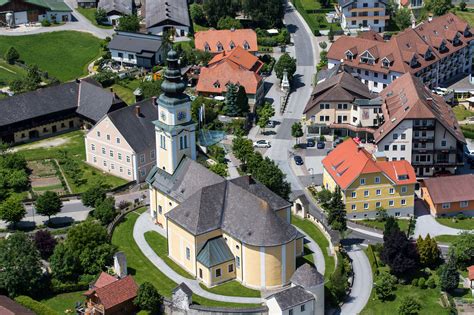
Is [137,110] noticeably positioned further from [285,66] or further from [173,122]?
[285,66]

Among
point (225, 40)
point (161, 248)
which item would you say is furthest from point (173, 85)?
point (225, 40)

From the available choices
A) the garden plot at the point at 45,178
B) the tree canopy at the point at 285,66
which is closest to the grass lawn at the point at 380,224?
the garden plot at the point at 45,178

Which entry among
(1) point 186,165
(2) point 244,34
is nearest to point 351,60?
(2) point 244,34

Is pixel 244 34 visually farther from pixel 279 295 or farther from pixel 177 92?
pixel 279 295

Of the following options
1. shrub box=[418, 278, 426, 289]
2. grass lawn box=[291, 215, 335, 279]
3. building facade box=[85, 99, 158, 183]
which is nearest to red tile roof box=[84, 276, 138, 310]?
grass lawn box=[291, 215, 335, 279]

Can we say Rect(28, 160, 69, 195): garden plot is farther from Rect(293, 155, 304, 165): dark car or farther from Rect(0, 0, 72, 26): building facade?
Rect(0, 0, 72, 26): building facade

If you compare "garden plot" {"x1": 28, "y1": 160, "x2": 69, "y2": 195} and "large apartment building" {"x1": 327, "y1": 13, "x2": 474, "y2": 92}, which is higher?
"large apartment building" {"x1": 327, "y1": 13, "x2": 474, "y2": 92}
